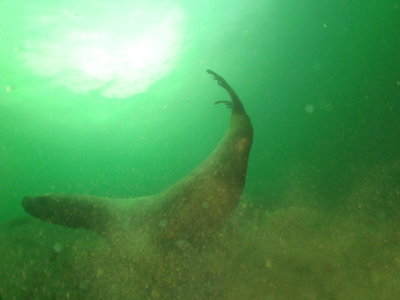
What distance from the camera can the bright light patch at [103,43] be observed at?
21.0 metres

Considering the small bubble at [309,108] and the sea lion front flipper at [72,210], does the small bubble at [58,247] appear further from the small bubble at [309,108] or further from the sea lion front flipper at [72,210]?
the small bubble at [309,108]

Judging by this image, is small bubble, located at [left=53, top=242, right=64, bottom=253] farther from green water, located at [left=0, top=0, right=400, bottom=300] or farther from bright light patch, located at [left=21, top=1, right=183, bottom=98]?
bright light patch, located at [left=21, top=1, right=183, bottom=98]

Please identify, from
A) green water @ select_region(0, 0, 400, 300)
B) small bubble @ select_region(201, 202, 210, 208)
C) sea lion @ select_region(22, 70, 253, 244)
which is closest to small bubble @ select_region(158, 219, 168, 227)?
sea lion @ select_region(22, 70, 253, 244)

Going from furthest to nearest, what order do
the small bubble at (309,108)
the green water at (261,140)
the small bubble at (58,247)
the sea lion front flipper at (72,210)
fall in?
the small bubble at (309,108)
the sea lion front flipper at (72,210)
the small bubble at (58,247)
the green water at (261,140)

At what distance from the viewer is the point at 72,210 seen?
289 inches

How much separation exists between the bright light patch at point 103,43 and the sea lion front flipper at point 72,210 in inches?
650

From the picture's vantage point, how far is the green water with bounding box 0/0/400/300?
5383 mm

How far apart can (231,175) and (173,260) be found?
2.11 meters

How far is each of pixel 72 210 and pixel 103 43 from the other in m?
21.3

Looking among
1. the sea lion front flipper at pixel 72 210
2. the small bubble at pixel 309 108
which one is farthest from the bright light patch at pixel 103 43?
the small bubble at pixel 309 108

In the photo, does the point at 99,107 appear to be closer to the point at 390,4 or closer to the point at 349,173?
the point at 349,173

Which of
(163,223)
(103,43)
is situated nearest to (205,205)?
(163,223)

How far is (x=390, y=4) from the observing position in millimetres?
41062

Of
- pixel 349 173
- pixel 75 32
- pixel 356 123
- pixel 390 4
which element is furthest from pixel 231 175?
pixel 390 4
